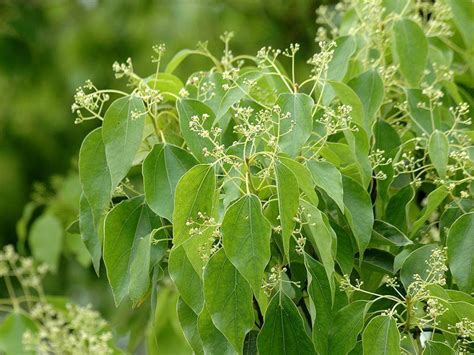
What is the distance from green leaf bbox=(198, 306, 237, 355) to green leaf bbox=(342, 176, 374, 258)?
168 millimetres

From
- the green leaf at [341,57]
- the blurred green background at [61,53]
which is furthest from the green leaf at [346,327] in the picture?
the blurred green background at [61,53]

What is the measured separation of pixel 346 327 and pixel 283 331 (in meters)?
0.06

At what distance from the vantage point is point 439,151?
107cm

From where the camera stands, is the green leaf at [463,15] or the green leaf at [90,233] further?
the green leaf at [463,15]

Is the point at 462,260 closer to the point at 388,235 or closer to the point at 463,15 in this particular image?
the point at 388,235

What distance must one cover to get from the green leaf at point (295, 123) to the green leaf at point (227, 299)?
0.13 metres

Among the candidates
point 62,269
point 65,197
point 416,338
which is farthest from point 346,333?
point 62,269

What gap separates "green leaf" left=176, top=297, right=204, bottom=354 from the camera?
1.00 m

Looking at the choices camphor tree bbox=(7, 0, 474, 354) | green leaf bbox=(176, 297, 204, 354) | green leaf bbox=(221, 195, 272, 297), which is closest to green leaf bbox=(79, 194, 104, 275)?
camphor tree bbox=(7, 0, 474, 354)

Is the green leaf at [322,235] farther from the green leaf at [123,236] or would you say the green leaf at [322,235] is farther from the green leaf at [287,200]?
the green leaf at [123,236]

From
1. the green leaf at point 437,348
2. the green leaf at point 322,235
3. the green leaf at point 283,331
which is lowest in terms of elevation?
the green leaf at point 437,348


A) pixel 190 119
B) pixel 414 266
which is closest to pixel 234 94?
pixel 190 119

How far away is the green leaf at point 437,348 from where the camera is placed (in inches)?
37.3

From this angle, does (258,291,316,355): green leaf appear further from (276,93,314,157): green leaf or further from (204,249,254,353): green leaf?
(276,93,314,157): green leaf
